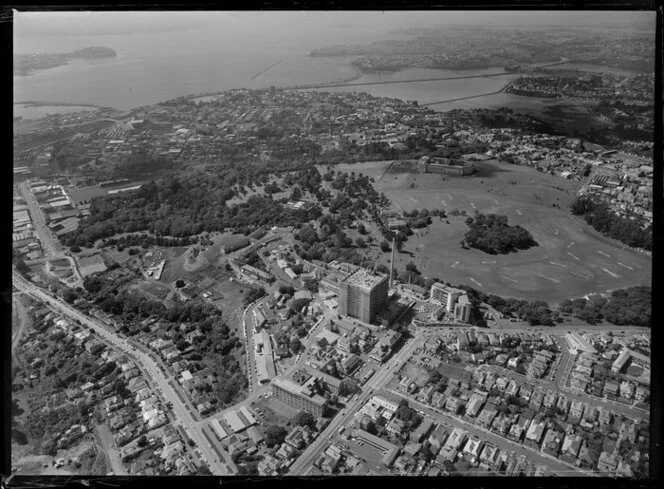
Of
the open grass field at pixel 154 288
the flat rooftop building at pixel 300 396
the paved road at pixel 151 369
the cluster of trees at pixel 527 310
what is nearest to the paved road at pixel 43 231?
the paved road at pixel 151 369

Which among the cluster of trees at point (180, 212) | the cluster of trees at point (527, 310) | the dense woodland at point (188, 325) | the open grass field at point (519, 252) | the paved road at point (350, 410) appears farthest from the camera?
the cluster of trees at point (180, 212)

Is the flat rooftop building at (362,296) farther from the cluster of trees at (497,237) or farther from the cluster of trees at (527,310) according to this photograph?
the cluster of trees at (497,237)

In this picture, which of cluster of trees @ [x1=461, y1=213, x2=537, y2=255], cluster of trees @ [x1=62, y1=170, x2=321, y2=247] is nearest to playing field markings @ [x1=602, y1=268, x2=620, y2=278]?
cluster of trees @ [x1=461, y1=213, x2=537, y2=255]

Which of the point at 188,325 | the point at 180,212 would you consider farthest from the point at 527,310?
the point at 180,212

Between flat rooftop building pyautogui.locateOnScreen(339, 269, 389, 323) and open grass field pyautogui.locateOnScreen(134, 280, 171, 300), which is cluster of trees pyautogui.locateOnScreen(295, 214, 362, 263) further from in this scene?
open grass field pyautogui.locateOnScreen(134, 280, 171, 300)

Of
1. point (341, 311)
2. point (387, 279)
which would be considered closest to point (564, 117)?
point (387, 279)

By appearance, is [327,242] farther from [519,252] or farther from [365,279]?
[519,252]

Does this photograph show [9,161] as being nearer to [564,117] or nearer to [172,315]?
[172,315]
